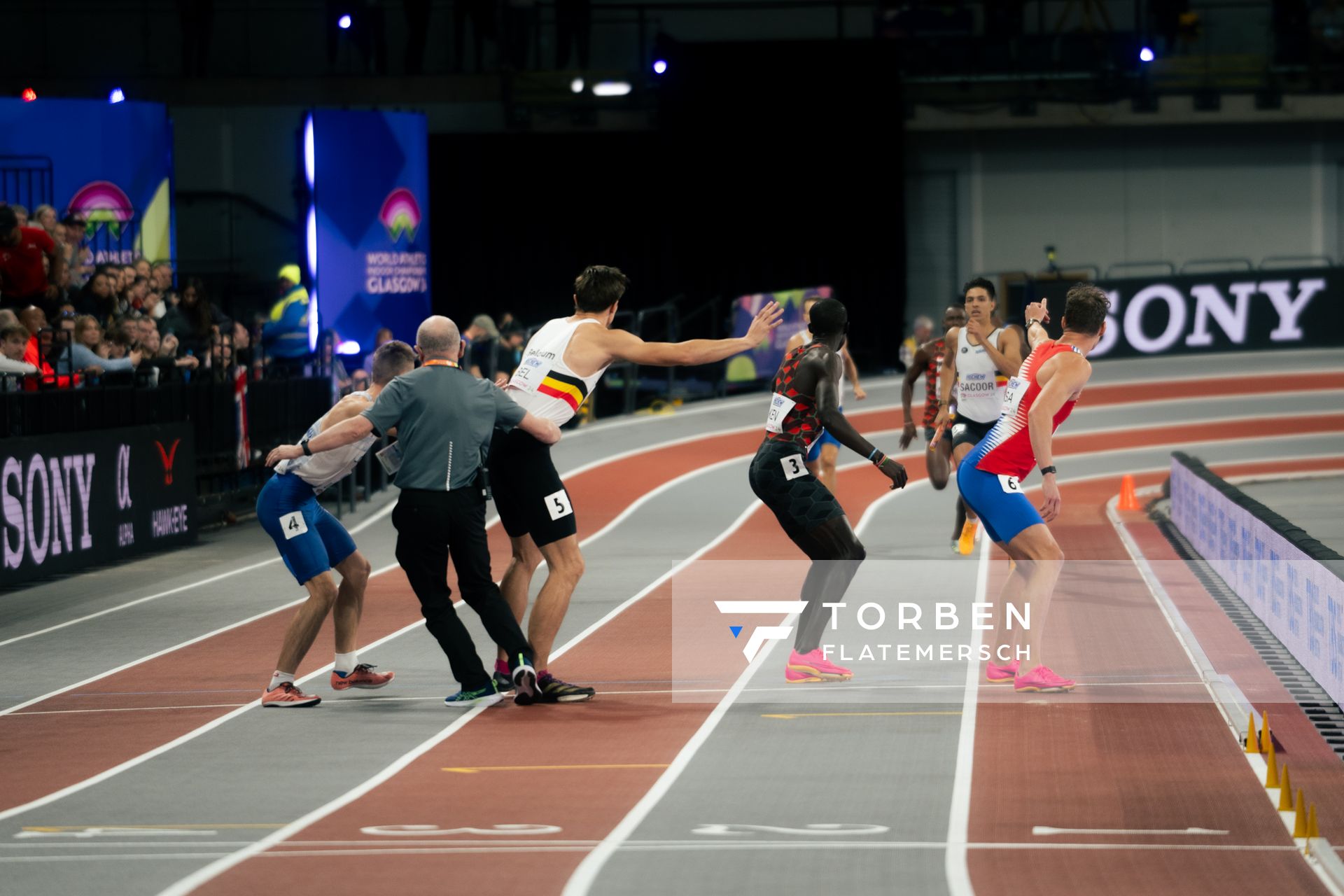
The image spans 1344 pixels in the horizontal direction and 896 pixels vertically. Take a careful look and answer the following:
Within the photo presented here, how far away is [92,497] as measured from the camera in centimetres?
1596

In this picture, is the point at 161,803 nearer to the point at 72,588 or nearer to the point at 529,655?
the point at 529,655

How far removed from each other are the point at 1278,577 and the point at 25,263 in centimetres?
1186

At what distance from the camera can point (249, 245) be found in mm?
28531

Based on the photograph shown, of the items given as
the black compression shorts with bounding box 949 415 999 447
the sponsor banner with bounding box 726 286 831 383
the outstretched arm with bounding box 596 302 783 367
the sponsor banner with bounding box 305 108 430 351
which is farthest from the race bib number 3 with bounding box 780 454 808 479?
the sponsor banner with bounding box 726 286 831 383

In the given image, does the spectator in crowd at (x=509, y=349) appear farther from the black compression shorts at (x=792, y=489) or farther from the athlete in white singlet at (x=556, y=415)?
the black compression shorts at (x=792, y=489)

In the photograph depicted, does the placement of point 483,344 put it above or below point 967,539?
above

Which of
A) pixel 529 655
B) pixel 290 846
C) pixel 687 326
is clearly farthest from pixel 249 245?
pixel 290 846

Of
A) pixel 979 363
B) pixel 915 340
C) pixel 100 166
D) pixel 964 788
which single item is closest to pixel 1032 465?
pixel 964 788

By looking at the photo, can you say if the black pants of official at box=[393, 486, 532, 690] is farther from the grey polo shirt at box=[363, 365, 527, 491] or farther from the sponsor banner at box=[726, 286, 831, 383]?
the sponsor banner at box=[726, 286, 831, 383]

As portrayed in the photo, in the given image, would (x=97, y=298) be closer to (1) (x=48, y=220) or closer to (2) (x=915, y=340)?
(1) (x=48, y=220)

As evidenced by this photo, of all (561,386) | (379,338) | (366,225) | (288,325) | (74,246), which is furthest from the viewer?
(366,225)

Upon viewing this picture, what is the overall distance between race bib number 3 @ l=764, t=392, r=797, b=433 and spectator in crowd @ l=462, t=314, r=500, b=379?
12.6m

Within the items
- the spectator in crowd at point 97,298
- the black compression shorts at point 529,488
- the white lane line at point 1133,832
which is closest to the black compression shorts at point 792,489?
the black compression shorts at point 529,488

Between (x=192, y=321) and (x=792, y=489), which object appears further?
(x=192, y=321)
